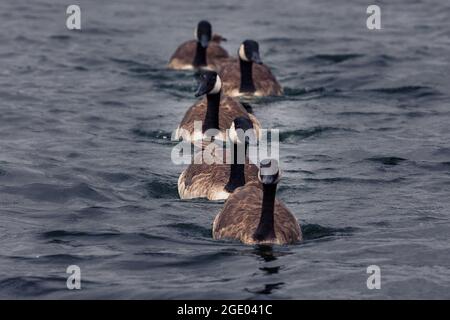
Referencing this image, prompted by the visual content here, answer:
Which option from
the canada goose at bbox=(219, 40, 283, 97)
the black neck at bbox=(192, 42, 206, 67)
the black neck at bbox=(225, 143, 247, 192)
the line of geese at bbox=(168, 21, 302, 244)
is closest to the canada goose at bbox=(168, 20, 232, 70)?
the black neck at bbox=(192, 42, 206, 67)

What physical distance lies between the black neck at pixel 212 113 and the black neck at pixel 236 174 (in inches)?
154

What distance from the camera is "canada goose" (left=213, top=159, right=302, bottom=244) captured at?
1758cm

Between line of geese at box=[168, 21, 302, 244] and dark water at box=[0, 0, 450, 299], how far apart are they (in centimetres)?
27

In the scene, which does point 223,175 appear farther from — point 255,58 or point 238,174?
point 255,58

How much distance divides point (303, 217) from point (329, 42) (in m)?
16.0

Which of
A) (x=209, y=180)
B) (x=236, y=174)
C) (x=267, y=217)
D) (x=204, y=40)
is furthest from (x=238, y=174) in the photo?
(x=204, y=40)

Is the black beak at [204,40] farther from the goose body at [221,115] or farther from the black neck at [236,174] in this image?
the black neck at [236,174]

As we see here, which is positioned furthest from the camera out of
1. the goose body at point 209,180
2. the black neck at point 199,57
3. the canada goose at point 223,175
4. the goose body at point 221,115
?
the black neck at point 199,57

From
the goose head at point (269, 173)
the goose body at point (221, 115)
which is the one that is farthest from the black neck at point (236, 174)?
the goose body at point (221, 115)

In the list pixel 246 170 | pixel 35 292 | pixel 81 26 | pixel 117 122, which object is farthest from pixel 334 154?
pixel 81 26

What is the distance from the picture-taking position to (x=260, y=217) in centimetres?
1786

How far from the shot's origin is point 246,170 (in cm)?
2078

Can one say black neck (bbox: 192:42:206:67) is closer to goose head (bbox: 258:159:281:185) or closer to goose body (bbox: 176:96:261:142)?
Result: goose body (bbox: 176:96:261:142)

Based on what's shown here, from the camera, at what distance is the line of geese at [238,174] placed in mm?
17766
